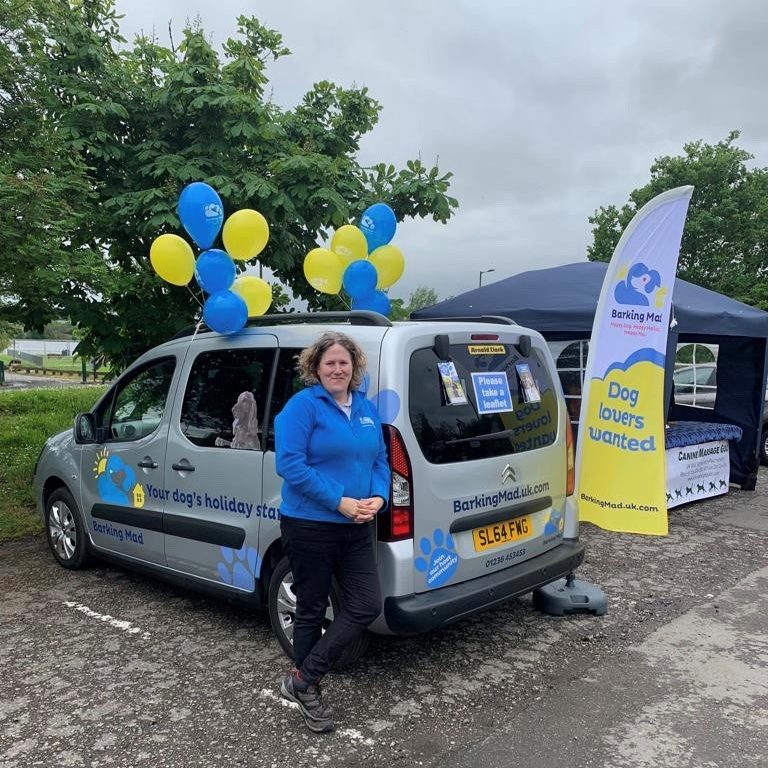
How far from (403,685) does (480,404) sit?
1438 mm

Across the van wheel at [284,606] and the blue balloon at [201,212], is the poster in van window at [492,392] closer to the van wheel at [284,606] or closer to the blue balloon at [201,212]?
the van wheel at [284,606]

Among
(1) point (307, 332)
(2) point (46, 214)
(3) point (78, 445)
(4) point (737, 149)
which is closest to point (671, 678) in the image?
(1) point (307, 332)

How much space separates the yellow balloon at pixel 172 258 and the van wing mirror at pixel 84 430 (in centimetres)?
116

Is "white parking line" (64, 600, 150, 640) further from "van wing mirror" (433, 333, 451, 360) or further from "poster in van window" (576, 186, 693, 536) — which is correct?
"poster in van window" (576, 186, 693, 536)

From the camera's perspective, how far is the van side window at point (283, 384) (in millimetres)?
3527

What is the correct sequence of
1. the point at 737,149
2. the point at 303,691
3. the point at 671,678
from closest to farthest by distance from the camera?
the point at 303,691 < the point at 671,678 < the point at 737,149

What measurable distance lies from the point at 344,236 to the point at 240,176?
6.89 feet

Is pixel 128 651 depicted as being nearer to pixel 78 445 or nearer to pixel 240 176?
pixel 78 445

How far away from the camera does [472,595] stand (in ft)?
10.6

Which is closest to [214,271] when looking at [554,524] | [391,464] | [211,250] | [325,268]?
[211,250]

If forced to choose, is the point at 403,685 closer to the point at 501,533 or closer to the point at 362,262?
the point at 501,533

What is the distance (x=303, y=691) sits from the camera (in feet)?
9.77

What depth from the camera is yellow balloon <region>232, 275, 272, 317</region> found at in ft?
14.2

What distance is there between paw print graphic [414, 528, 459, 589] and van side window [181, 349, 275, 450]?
3.50 ft
